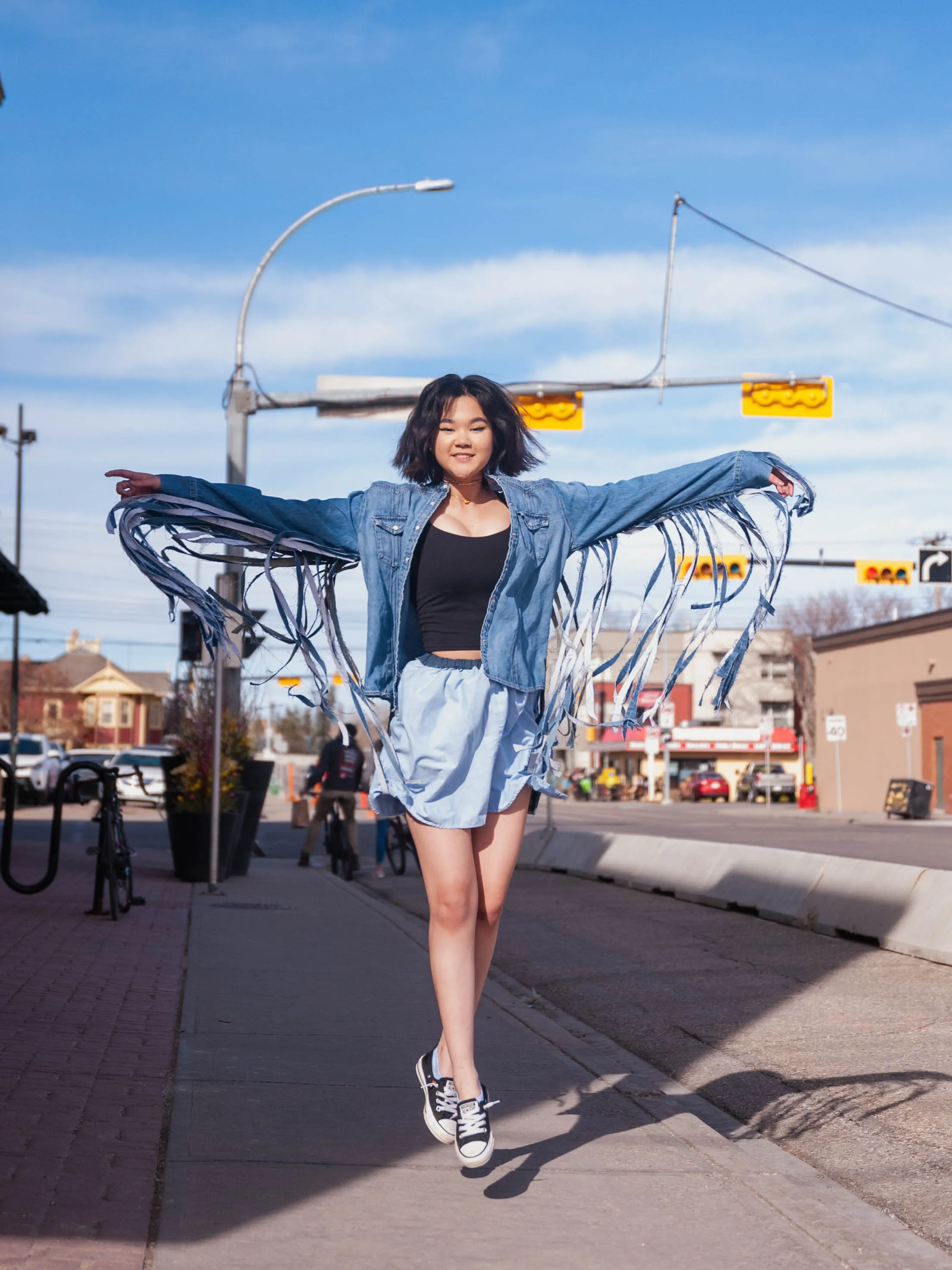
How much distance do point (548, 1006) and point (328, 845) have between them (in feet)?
32.6

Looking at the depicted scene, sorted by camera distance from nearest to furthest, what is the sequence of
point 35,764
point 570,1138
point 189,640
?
point 570,1138 < point 189,640 < point 35,764

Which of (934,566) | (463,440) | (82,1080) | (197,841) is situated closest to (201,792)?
(197,841)

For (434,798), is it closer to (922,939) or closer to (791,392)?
(922,939)

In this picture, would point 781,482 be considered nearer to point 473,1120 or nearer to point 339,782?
point 473,1120

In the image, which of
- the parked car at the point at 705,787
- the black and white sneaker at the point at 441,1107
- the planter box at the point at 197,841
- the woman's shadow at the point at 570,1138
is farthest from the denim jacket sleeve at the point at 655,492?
the parked car at the point at 705,787

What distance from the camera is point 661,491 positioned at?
4.23m

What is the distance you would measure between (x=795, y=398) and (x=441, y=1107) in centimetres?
1467

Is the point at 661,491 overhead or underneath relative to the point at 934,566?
underneath

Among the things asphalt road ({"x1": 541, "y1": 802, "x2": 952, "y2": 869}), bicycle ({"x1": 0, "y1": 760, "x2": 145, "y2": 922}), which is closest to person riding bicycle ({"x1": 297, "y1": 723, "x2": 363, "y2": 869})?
asphalt road ({"x1": 541, "y1": 802, "x2": 952, "y2": 869})

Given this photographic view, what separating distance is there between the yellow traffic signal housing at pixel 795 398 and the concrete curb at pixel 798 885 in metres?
5.40

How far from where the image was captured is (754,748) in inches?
3246

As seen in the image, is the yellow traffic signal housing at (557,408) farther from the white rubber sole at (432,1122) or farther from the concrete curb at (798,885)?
the white rubber sole at (432,1122)

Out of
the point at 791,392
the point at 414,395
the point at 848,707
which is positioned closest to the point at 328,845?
the point at 414,395

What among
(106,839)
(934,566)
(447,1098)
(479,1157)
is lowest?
(479,1157)
